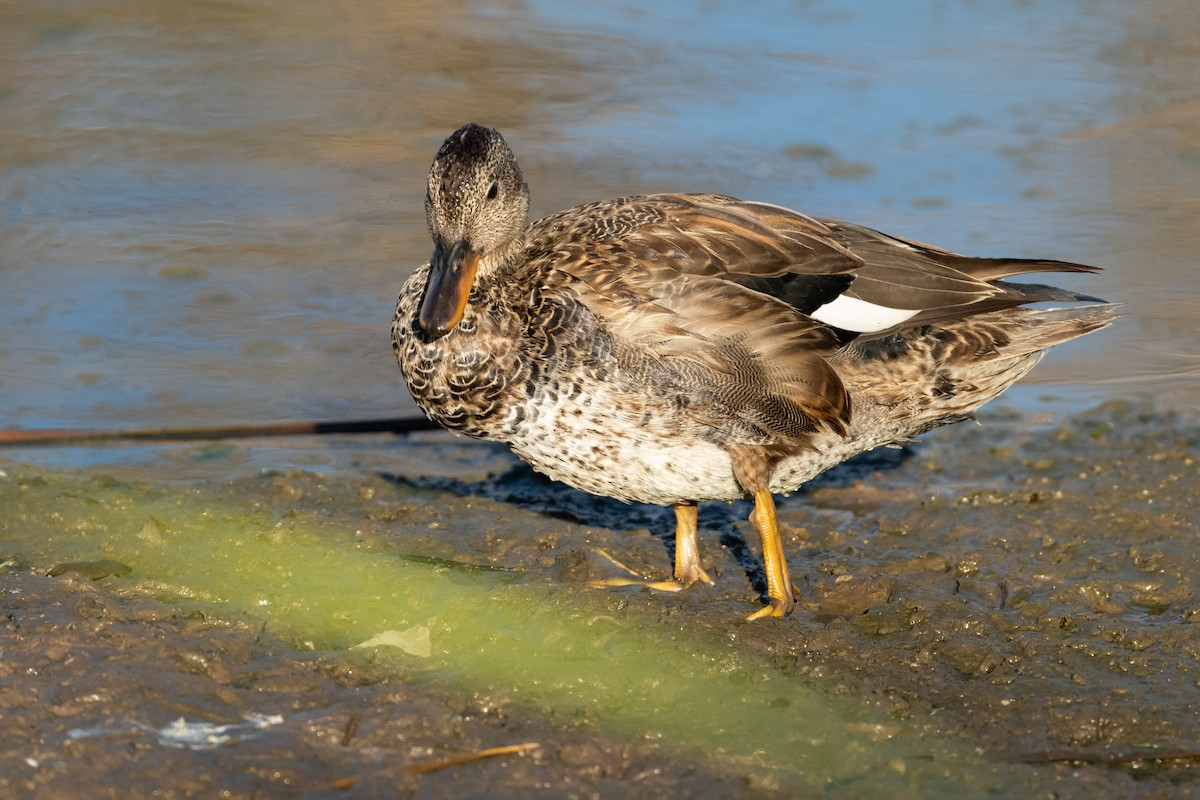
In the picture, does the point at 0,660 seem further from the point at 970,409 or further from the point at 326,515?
the point at 970,409

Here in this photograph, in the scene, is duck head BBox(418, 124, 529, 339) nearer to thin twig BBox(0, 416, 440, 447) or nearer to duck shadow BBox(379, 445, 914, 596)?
duck shadow BBox(379, 445, 914, 596)

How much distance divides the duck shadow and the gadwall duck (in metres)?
0.54

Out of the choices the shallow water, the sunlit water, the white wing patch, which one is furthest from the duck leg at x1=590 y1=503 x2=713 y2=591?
the sunlit water

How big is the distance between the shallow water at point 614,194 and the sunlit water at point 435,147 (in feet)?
0.10

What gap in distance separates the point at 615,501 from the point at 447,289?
1608mm

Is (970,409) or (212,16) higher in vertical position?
(212,16)

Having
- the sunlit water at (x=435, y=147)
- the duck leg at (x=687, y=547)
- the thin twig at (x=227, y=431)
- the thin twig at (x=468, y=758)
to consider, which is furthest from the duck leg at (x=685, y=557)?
the sunlit water at (x=435, y=147)

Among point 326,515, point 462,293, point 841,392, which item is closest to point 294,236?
point 326,515

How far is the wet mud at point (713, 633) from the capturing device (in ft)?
12.1

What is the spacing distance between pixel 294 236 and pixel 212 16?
4.32 metres

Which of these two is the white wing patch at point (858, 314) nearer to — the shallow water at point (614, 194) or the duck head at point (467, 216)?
the shallow water at point (614, 194)

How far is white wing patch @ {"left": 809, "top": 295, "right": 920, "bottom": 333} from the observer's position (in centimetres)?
468

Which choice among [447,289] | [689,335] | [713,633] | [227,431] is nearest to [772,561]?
[713,633]

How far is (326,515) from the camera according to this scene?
555 cm
